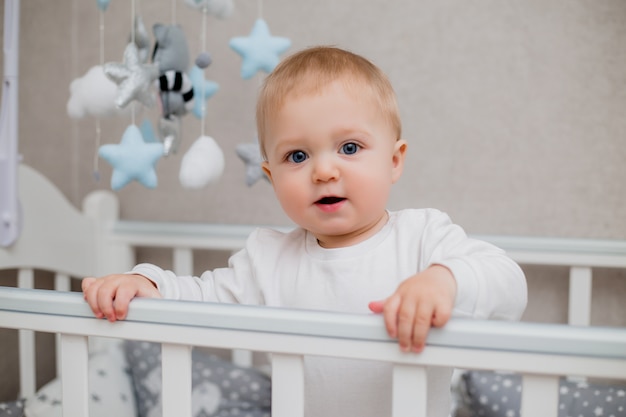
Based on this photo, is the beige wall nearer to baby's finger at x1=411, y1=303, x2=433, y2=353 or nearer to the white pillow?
the white pillow

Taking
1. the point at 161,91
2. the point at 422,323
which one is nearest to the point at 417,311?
the point at 422,323

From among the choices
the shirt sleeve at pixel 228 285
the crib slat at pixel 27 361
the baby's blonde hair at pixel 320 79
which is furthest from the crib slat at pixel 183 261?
the baby's blonde hair at pixel 320 79

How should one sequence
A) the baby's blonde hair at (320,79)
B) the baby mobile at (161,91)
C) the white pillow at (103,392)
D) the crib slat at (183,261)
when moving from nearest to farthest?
the baby's blonde hair at (320,79)
the baby mobile at (161,91)
the white pillow at (103,392)
the crib slat at (183,261)

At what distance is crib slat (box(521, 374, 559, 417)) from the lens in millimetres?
548

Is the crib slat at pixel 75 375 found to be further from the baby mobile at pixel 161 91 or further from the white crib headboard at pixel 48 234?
the white crib headboard at pixel 48 234

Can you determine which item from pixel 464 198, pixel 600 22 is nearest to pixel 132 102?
pixel 464 198

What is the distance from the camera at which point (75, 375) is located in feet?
2.21

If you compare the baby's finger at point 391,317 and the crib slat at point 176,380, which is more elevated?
the baby's finger at point 391,317

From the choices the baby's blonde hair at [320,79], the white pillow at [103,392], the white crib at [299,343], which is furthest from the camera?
the white pillow at [103,392]

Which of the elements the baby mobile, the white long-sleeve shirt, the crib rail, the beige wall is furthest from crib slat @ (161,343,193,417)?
the beige wall

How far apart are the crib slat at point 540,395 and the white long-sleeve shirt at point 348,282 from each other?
0.17 m

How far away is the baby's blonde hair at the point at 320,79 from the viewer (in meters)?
0.74

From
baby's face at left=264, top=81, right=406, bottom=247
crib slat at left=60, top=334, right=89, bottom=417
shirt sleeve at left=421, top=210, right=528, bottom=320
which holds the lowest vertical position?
crib slat at left=60, top=334, right=89, bottom=417

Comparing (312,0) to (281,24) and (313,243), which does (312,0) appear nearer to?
(281,24)
